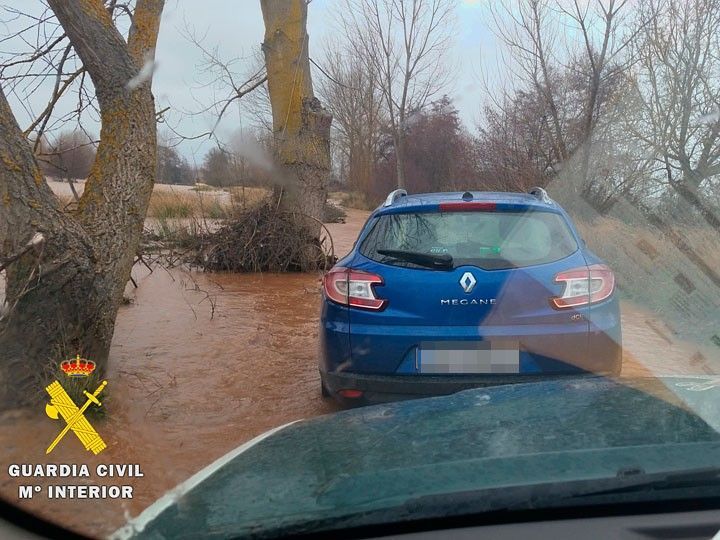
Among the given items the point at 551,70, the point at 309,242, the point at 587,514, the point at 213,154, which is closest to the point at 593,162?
the point at 551,70

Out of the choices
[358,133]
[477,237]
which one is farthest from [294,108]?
[358,133]

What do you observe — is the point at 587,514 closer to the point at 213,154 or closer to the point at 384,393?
the point at 384,393

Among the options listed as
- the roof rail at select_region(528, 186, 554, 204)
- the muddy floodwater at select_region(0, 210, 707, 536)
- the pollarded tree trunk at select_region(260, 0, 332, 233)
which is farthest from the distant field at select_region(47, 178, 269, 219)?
the roof rail at select_region(528, 186, 554, 204)

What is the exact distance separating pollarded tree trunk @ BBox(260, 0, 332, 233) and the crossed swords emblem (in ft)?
26.8

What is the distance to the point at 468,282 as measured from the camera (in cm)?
384

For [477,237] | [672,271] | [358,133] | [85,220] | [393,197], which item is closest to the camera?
[477,237]

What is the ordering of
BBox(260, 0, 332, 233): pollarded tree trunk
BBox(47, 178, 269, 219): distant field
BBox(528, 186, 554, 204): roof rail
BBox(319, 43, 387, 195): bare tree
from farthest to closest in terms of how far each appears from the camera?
BBox(319, 43, 387, 195): bare tree
BBox(47, 178, 269, 219): distant field
BBox(260, 0, 332, 233): pollarded tree trunk
BBox(528, 186, 554, 204): roof rail

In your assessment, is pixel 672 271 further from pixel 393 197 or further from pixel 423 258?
pixel 423 258

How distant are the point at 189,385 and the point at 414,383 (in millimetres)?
2387

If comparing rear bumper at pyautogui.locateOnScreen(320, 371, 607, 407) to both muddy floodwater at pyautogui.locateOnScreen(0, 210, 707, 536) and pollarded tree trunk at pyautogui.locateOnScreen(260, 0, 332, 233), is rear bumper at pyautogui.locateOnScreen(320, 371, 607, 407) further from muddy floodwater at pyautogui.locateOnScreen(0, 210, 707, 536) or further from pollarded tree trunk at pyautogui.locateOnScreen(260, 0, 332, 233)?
pollarded tree trunk at pyautogui.locateOnScreen(260, 0, 332, 233)

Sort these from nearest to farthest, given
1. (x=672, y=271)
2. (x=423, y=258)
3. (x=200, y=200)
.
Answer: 1. (x=423, y=258)
2. (x=672, y=271)
3. (x=200, y=200)

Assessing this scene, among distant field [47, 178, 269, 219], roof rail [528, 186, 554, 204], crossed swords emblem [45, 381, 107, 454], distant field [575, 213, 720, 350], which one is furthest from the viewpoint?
distant field [47, 178, 269, 219]

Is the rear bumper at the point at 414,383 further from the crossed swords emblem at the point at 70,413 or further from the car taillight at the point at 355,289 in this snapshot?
the crossed swords emblem at the point at 70,413

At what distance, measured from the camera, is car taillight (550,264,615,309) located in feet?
12.6
